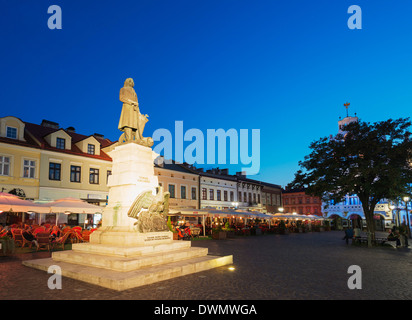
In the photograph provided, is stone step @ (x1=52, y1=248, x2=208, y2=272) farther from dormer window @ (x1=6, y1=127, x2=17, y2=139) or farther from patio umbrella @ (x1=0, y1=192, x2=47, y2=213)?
dormer window @ (x1=6, y1=127, x2=17, y2=139)

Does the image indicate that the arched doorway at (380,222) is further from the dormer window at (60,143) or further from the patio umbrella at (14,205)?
the patio umbrella at (14,205)

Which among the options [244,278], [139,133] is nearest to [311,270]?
[244,278]

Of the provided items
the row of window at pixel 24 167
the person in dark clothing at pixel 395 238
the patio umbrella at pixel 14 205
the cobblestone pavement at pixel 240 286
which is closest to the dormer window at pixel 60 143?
the row of window at pixel 24 167

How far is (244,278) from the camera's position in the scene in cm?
749

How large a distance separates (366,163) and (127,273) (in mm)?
15700

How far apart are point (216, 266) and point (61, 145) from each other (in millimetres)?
22181

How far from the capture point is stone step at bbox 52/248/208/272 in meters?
7.17

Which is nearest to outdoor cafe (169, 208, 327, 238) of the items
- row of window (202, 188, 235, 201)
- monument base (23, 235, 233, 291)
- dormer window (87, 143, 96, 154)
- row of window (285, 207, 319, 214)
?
row of window (202, 188, 235, 201)

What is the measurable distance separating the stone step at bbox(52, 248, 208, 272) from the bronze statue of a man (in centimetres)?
399

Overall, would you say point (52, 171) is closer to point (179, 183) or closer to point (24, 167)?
point (24, 167)

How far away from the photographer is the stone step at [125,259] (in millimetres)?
7170

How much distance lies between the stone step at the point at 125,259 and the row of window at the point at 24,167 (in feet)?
56.3
